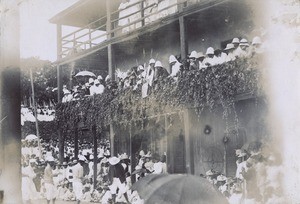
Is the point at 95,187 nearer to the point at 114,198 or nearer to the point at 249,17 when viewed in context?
the point at 114,198

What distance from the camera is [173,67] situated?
13344 mm

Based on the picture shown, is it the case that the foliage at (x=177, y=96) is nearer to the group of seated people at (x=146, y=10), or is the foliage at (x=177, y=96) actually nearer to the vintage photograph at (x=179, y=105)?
the vintage photograph at (x=179, y=105)

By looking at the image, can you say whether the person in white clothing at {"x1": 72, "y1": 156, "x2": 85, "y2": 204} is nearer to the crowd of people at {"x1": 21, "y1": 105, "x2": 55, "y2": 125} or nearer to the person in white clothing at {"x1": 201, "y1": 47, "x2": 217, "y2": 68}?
the person in white clothing at {"x1": 201, "y1": 47, "x2": 217, "y2": 68}

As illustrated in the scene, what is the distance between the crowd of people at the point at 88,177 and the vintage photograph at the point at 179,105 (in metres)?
0.05

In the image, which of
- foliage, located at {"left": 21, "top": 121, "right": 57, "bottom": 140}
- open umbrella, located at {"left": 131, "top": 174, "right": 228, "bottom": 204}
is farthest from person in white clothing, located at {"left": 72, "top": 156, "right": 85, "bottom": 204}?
foliage, located at {"left": 21, "top": 121, "right": 57, "bottom": 140}

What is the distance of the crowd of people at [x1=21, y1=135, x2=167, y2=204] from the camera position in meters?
13.6

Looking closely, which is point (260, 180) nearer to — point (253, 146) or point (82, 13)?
point (253, 146)

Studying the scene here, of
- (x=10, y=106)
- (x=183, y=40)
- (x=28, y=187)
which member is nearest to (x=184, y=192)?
(x=10, y=106)

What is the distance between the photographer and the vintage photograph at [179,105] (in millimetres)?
6098

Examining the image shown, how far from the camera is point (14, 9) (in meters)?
5.68

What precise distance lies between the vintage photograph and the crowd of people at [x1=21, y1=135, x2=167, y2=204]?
5 cm

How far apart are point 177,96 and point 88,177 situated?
27.0 feet

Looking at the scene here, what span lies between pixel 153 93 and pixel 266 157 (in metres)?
4.69

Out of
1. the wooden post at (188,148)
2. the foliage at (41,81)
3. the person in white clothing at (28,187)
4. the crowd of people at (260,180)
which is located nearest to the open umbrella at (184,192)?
the crowd of people at (260,180)
